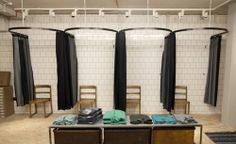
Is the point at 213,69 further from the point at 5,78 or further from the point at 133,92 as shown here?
the point at 5,78

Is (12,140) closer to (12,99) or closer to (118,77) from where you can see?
(12,99)

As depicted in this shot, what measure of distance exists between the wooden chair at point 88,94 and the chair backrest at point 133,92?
905mm

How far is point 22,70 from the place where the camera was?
13.9 ft

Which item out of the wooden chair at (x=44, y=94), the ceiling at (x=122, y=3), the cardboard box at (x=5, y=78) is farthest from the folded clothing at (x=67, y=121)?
the cardboard box at (x=5, y=78)

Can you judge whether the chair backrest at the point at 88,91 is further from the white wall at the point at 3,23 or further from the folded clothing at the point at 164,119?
the white wall at the point at 3,23

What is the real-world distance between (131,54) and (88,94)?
5.23 ft

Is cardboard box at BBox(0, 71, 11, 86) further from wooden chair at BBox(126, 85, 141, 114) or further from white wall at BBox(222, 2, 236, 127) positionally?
white wall at BBox(222, 2, 236, 127)

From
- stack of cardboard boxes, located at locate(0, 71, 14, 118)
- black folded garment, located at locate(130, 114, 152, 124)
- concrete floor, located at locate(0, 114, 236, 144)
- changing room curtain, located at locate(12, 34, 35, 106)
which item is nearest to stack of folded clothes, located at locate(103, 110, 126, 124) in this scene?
black folded garment, located at locate(130, 114, 152, 124)

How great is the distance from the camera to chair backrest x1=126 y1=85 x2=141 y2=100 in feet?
16.8

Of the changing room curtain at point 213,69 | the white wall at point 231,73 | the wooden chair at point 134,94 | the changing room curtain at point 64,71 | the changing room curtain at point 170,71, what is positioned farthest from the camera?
the wooden chair at point 134,94

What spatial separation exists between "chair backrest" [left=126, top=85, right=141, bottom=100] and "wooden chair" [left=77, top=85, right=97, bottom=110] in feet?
2.97

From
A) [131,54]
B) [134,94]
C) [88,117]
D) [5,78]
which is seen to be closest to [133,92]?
[134,94]

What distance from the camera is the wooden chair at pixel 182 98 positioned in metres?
4.88

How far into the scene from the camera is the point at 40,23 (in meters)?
5.14
